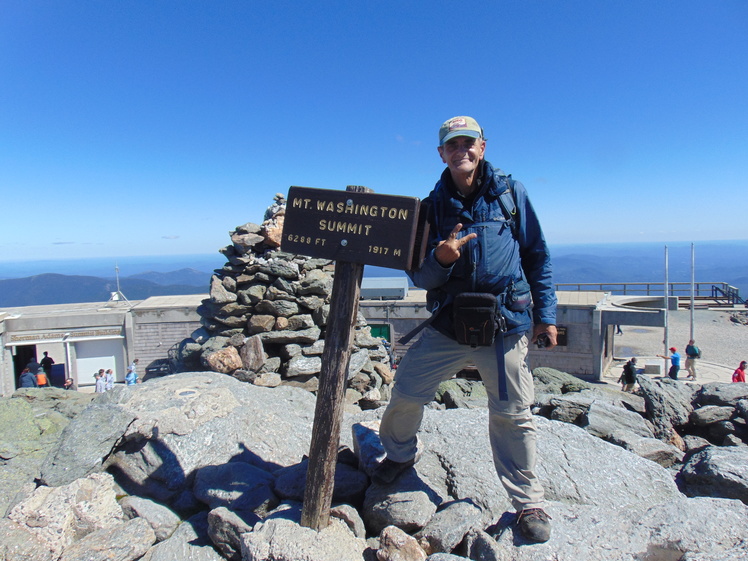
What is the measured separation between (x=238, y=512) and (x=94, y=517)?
4.46 ft

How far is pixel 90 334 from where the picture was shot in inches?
862

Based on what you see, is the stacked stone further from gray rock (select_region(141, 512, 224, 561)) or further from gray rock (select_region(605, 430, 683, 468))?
gray rock (select_region(141, 512, 224, 561))

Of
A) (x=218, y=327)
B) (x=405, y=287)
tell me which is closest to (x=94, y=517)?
(x=218, y=327)

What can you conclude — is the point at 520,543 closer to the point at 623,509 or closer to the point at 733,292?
the point at 623,509

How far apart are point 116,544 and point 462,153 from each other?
4.17 metres

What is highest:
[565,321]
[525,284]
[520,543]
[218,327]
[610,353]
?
[525,284]

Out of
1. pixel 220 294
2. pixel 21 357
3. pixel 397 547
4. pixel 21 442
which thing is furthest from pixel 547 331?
pixel 21 357

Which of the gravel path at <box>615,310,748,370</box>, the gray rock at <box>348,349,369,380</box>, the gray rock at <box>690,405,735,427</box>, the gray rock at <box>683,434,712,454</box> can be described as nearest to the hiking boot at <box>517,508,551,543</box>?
the gray rock at <box>683,434,712,454</box>

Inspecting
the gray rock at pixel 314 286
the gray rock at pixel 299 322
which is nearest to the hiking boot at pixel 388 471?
the gray rock at pixel 299 322

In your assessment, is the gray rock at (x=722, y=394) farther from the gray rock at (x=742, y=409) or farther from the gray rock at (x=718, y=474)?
the gray rock at (x=718, y=474)

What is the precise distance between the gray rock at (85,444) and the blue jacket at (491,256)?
12.1 ft

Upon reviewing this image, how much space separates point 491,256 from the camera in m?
3.54

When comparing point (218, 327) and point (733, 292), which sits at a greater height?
point (218, 327)

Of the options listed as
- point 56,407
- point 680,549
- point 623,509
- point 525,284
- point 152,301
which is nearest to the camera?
point 680,549
